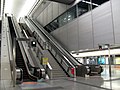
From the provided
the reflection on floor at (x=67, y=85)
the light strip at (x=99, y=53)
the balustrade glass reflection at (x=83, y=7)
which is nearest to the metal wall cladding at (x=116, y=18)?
the light strip at (x=99, y=53)

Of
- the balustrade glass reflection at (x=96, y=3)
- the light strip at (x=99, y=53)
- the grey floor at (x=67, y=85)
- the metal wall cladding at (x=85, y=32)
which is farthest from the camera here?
the metal wall cladding at (x=85, y=32)

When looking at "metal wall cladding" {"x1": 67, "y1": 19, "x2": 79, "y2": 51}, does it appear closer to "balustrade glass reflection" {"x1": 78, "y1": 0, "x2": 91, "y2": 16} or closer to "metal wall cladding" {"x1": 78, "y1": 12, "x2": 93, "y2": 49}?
"metal wall cladding" {"x1": 78, "y1": 12, "x2": 93, "y2": 49}

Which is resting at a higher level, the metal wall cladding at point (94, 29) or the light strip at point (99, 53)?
the metal wall cladding at point (94, 29)

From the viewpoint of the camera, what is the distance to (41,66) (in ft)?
32.7

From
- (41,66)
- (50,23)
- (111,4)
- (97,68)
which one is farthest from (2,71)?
(50,23)

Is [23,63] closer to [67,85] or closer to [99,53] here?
[67,85]

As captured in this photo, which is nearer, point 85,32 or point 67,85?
point 67,85

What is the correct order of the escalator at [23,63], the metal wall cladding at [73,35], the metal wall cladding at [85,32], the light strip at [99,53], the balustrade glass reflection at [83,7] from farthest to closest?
the metal wall cladding at [73,35], the balustrade glass reflection at [83,7], the metal wall cladding at [85,32], the light strip at [99,53], the escalator at [23,63]

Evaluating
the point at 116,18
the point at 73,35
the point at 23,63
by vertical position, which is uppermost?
the point at 116,18

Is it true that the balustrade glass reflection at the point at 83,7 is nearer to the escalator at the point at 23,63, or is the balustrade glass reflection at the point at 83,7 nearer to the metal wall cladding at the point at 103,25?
the metal wall cladding at the point at 103,25

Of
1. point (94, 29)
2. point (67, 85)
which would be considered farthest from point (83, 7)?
point (67, 85)

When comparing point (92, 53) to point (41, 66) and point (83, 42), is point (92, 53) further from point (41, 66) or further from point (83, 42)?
point (41, 66)

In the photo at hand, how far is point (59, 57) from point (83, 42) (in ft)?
6.68

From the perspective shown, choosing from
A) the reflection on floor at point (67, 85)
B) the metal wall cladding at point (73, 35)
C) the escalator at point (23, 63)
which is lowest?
the reflection on floor at point (67, 85)
